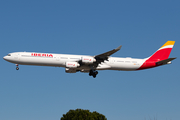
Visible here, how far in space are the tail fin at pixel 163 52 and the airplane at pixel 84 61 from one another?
176 centimetres

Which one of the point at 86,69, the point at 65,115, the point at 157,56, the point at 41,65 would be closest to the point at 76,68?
the point at 86,69

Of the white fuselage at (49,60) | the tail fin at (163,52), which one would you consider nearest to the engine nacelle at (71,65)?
the white fuselage at (49,60)

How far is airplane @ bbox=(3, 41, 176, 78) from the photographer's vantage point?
176 ft

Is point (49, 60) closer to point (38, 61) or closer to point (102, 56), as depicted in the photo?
point (38, 61)

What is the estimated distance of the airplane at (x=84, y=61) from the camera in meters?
53.6

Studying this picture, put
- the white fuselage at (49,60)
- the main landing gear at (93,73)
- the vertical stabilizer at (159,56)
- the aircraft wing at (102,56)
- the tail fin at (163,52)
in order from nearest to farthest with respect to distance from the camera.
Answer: the white fuselage at (49,60) < the aircraft wing at (102,56) < the main landing gear at (93,73) < the vertical stabilizer at (159,56) < the tail fin at (163,52)

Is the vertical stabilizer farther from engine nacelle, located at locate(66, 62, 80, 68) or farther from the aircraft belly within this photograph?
the aircraft belly

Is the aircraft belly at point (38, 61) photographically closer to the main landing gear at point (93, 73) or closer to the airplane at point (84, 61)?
the airplane at point (84, 61)

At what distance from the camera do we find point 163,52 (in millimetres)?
63469

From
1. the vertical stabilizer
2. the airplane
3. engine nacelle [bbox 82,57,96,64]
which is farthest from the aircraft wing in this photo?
the vertical stabilizer

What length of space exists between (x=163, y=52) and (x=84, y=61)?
65.8 feet

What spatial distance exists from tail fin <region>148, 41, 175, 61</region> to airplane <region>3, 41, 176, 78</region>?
5.76 feet

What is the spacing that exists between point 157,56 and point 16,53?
3012 centimetres

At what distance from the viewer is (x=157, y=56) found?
62.6m
